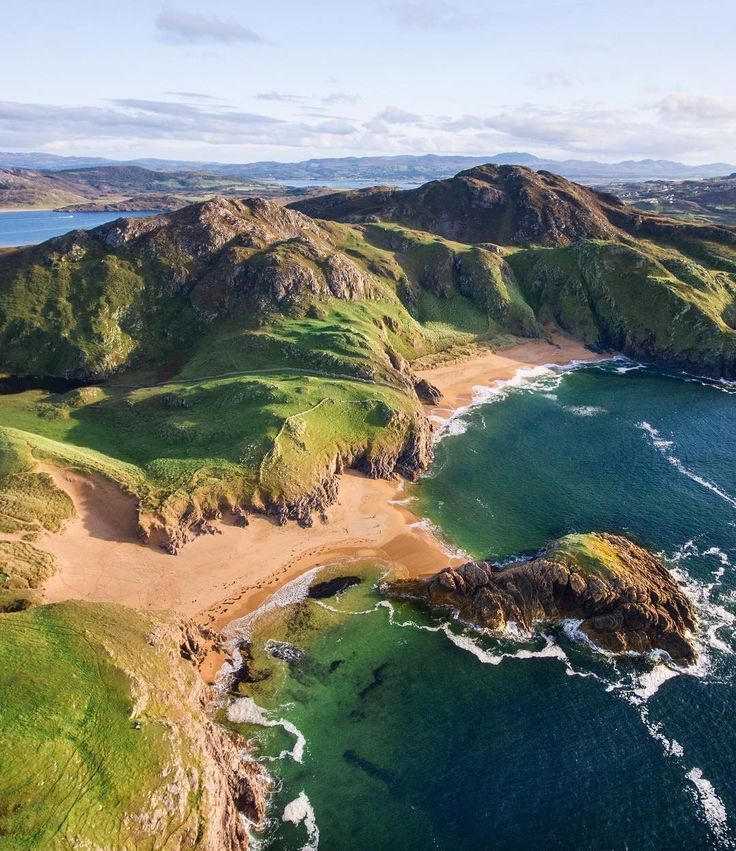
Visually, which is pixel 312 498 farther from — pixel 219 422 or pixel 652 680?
Result: pixel 652 680

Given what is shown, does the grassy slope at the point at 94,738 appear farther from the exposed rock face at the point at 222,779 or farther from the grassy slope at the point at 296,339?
the grassy slope at the point at 296,339

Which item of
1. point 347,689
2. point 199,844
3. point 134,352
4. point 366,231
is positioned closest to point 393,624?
point 347,689

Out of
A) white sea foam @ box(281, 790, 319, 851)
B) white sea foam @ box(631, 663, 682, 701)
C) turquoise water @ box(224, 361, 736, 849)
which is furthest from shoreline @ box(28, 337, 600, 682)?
white sea foam @ box(631, 663, 682, 701)

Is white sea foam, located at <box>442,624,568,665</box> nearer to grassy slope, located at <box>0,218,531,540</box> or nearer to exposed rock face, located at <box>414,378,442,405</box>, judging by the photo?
grassy slope, located at <box>0,218,531,540</box>

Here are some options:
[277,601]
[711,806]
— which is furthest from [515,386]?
[711,806]

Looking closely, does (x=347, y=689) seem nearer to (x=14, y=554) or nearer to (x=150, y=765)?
(x=150, y=765)
